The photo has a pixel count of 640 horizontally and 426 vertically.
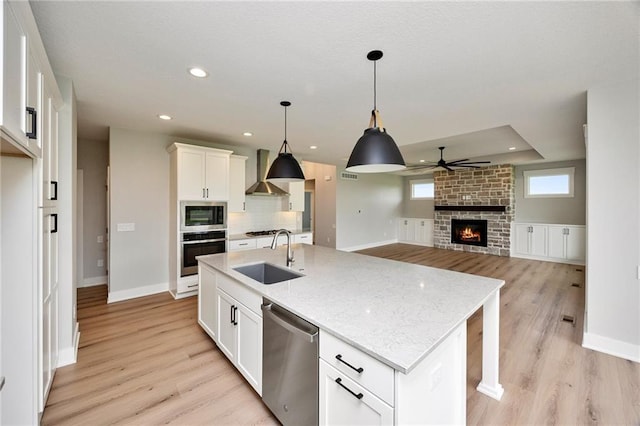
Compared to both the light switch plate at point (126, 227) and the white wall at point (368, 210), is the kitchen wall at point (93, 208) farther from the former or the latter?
the white wall at point (368, 210)

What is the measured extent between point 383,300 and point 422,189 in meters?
8.61

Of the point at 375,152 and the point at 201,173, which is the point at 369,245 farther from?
the point at 375,152

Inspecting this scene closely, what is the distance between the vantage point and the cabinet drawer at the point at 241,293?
1885mm

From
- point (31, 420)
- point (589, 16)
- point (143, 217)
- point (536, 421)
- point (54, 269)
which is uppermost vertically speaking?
point (589, 16)

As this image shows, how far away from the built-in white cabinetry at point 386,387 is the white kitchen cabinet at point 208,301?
153cm

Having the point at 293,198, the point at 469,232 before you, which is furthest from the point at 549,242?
the point at 293,198

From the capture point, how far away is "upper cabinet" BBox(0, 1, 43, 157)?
3.60ft

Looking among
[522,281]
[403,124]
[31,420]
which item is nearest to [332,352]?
[31,420]

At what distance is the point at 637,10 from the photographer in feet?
5.20

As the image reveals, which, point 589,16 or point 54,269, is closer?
point 589,16

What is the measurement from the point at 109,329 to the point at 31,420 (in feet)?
5.49

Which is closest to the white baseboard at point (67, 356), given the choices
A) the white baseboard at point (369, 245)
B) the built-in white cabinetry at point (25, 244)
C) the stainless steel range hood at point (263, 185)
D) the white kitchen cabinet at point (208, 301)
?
the built-in white cabinetry at point (25, 244)

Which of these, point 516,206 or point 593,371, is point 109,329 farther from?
point 516,206

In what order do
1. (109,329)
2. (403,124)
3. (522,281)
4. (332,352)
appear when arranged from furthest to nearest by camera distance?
(522,281) → (403,124) → (109,329) → (332,352)
